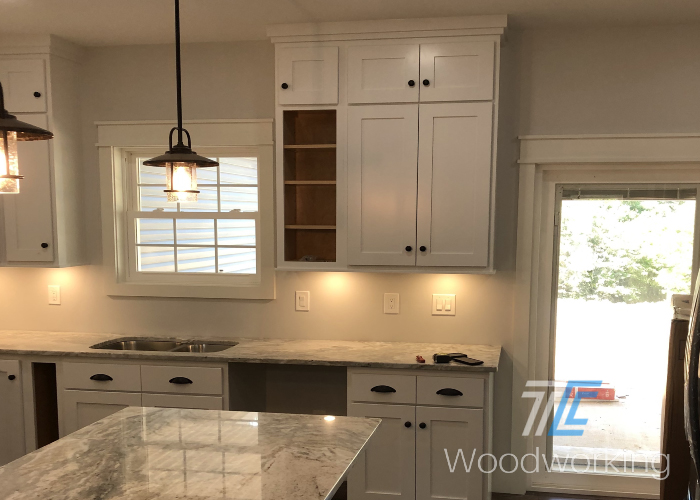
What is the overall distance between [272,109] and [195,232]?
0.91 metres

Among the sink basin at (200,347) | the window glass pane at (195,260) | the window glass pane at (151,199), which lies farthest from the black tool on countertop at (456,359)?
the window glass pane at (151,199)

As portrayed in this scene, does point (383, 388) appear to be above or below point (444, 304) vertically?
below

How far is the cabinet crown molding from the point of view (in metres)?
2.88

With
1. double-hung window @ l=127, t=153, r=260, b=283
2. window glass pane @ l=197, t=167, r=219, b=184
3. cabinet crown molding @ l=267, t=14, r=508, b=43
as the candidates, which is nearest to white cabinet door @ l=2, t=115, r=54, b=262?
double-hung window @ l=127, t=153, r=260, b=283

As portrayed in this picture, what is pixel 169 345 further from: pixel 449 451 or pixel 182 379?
pixel 449 451

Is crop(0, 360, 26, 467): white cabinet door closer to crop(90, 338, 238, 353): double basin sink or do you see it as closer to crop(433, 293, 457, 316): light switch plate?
crop(90, 338, 238, 353): double basin sink

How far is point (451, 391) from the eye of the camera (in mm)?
2824

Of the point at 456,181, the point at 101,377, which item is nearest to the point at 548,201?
the point at 456,181

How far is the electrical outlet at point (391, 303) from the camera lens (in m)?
3.33

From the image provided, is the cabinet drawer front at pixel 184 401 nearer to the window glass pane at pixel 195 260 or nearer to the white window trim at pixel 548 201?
the window glass pane at pixel 195 260

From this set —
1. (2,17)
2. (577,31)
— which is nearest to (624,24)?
(577,31)

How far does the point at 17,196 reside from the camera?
333 cm

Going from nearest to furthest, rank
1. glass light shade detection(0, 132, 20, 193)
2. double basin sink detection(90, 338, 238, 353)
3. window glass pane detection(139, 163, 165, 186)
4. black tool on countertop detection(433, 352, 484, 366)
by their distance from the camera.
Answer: glass light shade detection(0, 132, 20, 193), black tool on countertop detection(433, 352, 484, 366), double basin sink detection(90, 338, 238, 353), window glass pane detection(139, 163, 165, 186)

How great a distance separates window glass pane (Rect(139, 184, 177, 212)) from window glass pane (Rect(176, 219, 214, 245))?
14 centimetres
